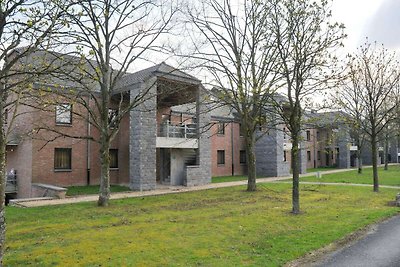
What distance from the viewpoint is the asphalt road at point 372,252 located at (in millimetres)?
7219

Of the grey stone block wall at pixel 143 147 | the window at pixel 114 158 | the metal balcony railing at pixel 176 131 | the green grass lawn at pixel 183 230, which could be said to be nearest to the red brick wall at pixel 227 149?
the metal balcony railing at pixel 176 131

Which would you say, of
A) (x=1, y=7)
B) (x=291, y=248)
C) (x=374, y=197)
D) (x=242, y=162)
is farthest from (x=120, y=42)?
(x=242, y=162)

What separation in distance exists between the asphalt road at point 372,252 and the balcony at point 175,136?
14454 millimetres

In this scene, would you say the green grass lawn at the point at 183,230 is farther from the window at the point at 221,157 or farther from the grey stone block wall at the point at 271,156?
the window at the point at 221,157

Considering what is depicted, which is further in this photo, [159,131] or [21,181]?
[159,131]

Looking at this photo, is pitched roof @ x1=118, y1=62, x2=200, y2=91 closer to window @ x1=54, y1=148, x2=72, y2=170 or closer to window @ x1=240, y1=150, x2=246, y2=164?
window @ x1=54, y1=148, x2=72, y2=170

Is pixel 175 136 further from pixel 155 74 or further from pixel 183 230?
pixel 183 230

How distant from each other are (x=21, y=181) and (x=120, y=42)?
12.1m

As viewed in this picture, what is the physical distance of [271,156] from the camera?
32.2 metres

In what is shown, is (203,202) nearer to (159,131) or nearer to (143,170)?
(143,170)

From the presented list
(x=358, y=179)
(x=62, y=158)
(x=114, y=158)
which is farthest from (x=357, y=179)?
(x=62, y=158)

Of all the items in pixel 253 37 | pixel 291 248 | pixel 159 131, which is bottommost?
pixel 291 248

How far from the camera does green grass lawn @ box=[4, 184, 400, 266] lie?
290 inches

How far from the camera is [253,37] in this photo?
18.8 m
